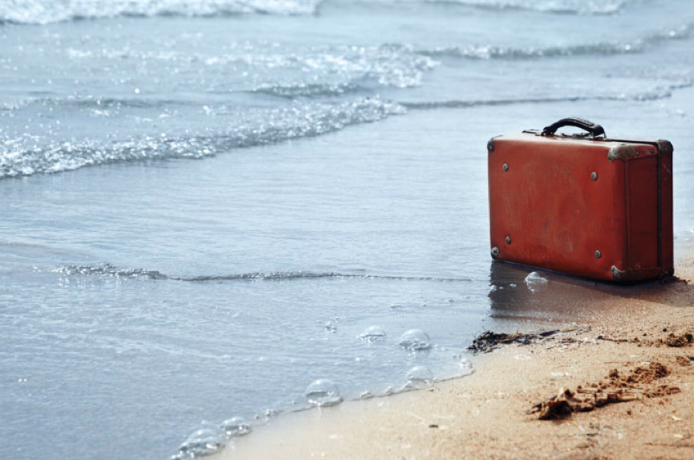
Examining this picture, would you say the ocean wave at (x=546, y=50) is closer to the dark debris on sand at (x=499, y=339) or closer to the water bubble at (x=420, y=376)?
the dark debris on sand at (x=499, y=339)

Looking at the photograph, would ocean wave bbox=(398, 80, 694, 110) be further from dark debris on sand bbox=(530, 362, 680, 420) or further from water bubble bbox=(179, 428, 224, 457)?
water bubble bbox=(179, 428, 224, 457)

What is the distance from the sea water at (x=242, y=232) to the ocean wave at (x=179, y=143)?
0.03 meters

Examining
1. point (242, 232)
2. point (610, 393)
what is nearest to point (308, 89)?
point (242, 232)

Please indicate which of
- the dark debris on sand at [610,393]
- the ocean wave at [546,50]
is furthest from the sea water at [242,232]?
the ocean wave at [546,50]

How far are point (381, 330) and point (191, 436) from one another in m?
1.01

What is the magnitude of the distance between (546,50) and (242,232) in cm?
1327

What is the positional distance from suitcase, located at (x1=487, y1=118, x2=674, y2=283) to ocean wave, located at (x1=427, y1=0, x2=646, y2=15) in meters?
23.6

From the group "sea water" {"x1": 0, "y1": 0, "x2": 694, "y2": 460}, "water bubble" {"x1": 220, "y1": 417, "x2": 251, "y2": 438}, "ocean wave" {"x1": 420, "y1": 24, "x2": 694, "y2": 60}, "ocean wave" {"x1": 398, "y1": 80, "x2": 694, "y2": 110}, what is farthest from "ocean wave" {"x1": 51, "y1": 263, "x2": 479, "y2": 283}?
"ocean wave" {"x1": 420, "y1": 24, "x2": 694, "y2": 60}

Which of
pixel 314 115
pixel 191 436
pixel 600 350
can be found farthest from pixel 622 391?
pixel 314 115

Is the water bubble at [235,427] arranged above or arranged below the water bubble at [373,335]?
below

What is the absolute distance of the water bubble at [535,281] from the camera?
396 centimetres

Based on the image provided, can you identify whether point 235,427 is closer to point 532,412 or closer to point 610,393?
point 532,412

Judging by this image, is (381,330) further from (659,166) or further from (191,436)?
(659,166)

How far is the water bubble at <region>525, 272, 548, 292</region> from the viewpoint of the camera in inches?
156
